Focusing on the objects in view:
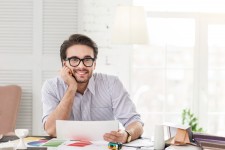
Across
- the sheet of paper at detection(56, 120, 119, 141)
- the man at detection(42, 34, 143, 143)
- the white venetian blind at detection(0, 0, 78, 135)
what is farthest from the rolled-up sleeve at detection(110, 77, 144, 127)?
the white venetian blind at detection(0, 0, 78, 135)

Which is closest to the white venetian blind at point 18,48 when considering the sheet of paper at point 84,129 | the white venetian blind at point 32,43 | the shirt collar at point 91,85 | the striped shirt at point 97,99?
the white venetian blind at point 32,43

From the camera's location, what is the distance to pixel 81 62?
246cm

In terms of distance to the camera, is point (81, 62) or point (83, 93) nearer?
point (81, 62)

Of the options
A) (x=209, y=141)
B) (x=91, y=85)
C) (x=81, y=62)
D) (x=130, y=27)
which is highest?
(x=130, y=27)

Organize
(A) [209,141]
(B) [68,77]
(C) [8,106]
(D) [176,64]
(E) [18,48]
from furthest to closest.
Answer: (D) [176,64]
(E) [18,48]
(C) [8,106]
(B) [68,77]
(A) [209,141]

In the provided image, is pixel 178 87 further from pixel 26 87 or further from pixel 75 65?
pixel 75 65

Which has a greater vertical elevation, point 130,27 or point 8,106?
point 130,27

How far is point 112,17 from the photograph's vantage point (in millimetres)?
3980

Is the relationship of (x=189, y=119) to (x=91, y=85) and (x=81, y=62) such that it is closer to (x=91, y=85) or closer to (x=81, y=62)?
(x=91, y=85)

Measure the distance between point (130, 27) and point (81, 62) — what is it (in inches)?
38.3

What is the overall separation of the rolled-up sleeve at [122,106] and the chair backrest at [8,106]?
4.23 ft

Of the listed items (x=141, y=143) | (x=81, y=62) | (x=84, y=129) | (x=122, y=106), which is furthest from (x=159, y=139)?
(x=81, y=62)

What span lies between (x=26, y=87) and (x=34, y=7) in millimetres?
752

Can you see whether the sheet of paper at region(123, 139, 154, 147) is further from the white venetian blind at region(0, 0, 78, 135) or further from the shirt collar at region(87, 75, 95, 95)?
the white venetian blind at region(0, 0, 78, 135)
